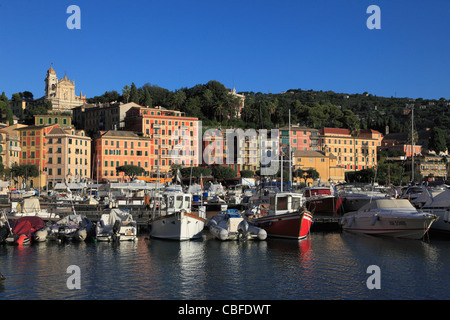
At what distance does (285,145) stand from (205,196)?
2076 inches

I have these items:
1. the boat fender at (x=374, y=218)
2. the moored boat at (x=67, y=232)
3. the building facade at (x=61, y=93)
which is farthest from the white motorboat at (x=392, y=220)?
the building facade at (x=61, y=93)

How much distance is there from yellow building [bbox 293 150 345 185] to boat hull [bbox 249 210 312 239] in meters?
76.9

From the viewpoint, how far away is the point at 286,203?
3812cm

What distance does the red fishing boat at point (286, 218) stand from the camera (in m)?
36.3

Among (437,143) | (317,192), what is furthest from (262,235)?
(437,143)

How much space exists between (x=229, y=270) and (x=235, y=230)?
11.0m

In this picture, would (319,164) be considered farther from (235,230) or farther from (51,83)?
(235,230)

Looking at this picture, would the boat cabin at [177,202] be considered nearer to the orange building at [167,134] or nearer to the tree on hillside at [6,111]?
the orange building at [167,134]

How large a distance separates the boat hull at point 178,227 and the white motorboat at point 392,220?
12.9m

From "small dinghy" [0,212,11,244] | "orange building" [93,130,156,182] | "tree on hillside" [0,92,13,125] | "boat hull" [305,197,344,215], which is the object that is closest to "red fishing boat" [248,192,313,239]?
"boat hull" [305,197,344,215]

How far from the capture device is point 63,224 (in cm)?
3766
